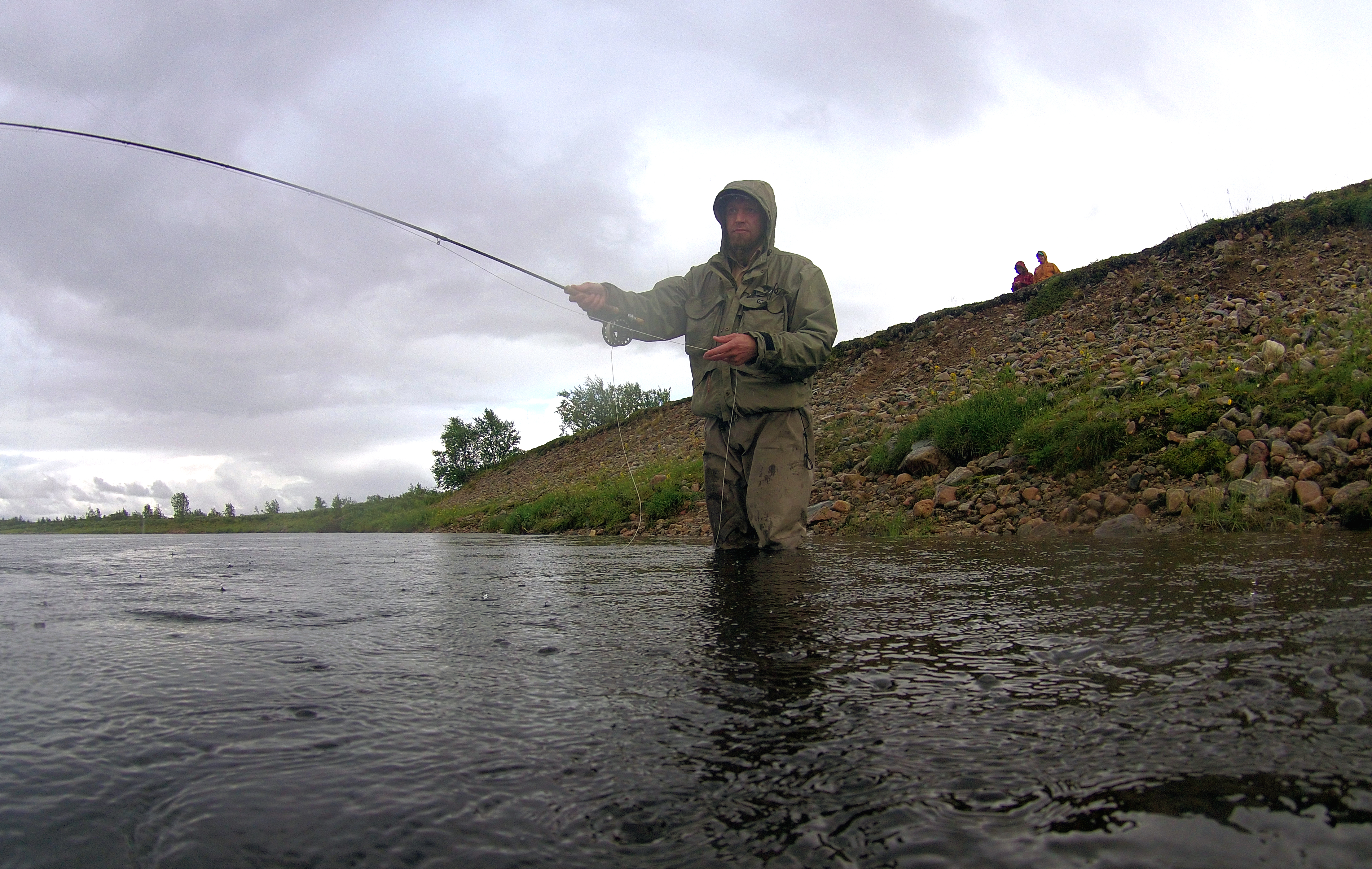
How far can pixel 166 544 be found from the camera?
31.5 ft

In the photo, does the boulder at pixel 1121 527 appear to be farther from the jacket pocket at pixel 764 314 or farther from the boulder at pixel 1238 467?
the jacket pocket at pixel 764 314

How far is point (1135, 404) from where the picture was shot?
6082 mm

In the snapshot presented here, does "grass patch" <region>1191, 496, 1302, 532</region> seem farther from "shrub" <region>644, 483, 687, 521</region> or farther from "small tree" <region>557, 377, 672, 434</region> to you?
"small tree" <region>557, 377, 672, 434</region>

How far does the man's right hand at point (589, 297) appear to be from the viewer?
4648 mm

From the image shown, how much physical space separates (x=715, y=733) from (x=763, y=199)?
12.3ft

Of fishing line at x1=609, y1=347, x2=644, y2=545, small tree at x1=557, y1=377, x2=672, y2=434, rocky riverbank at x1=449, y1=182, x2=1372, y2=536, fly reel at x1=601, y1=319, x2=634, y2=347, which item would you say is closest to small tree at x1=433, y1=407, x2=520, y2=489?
small tree at x1=557, y1=377, x2=672, y2=434

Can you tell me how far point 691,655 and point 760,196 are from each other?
331 centimetres

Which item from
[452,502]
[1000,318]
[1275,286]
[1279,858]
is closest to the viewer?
[1279,858]

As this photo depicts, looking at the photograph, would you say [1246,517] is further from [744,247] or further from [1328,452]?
[744,247]

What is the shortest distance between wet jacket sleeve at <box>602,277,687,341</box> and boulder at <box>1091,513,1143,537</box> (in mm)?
2982

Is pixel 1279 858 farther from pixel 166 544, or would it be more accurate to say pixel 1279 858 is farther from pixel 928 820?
pixel 166 544

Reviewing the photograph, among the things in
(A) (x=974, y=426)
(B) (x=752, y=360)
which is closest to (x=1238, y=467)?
(A) (x=974, y=426)

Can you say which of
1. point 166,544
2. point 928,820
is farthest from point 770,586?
point 166,544

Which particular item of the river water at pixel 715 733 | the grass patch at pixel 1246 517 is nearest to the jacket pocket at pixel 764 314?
the river water at pixel 715 733
